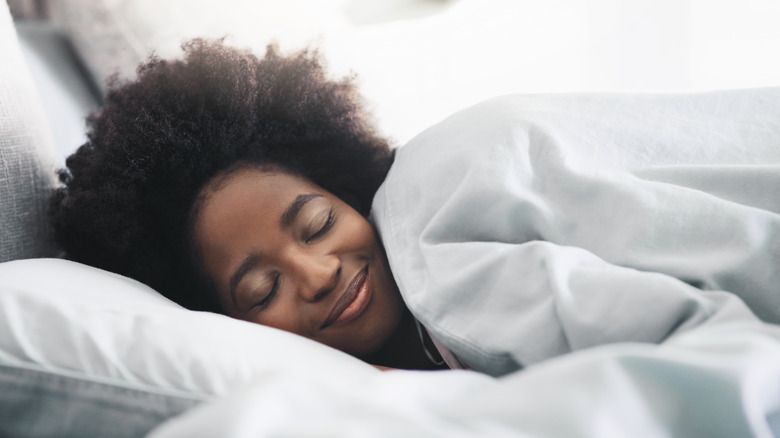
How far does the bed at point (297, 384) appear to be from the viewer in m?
0.29

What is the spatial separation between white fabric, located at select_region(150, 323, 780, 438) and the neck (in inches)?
15.8

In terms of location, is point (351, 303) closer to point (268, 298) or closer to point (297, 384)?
point (268, 298)

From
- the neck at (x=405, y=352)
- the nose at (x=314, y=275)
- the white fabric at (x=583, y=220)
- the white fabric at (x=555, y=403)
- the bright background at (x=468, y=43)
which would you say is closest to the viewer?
the white fabric at (x=555, y=403)

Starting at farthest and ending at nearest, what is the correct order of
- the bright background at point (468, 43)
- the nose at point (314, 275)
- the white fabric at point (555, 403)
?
1. the bright background at point (468, 43)
2. the nose at point (314, 275)
3. the white fabric at point (555, 403)

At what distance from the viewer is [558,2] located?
1.33 meters

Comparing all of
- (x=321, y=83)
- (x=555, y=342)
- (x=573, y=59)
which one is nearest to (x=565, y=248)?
(x=555, y=342)

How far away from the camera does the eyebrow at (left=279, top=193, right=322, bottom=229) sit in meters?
0.69

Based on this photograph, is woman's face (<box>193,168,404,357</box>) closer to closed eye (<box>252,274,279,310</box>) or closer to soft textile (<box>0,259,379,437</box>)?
closed eye (<box>252,274,279,310</box>)

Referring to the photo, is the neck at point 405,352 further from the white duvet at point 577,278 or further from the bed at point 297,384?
the bed at point 297,384

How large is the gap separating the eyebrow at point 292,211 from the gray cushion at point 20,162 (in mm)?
344

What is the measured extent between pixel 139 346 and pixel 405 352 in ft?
1.40

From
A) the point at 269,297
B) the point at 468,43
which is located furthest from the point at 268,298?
the point at 468,43

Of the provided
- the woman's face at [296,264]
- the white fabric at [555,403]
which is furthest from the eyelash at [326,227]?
the white fabric at [555,403]

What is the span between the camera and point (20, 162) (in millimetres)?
713
